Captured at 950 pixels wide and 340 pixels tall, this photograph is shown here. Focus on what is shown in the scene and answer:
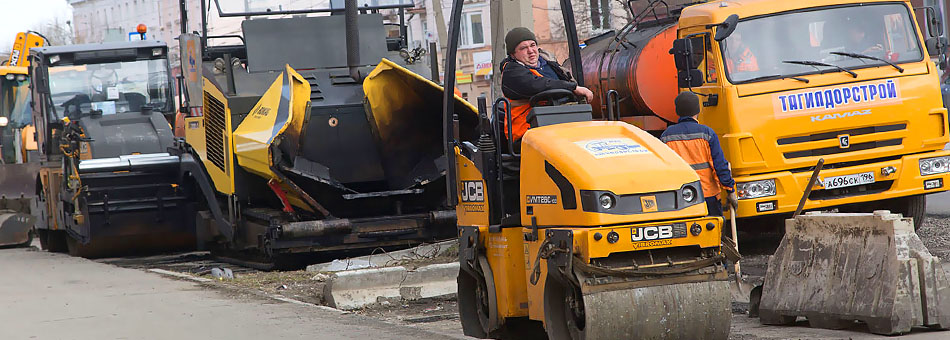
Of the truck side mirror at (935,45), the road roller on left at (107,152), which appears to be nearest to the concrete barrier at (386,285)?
the truck side mirror at (935,45)

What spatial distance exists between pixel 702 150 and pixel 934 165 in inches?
139

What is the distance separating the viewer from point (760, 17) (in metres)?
11.5

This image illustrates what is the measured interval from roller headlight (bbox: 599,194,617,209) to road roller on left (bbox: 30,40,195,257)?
Result: 33.7 feet

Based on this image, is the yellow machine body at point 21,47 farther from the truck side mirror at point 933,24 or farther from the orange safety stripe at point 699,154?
the orange safety stripe at point 699,154

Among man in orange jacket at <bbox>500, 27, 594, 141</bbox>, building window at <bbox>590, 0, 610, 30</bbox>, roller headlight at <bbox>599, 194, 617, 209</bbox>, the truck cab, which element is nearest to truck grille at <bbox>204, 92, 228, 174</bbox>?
the truck cab

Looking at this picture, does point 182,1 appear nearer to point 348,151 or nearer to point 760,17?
point 348,151

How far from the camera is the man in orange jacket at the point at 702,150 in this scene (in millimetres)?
8961

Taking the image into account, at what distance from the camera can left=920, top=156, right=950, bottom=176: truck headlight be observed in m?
11.4

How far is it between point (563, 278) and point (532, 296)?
0.40 meters

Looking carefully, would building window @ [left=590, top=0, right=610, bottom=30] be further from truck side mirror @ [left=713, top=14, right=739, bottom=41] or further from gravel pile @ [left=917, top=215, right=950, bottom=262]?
truck side mirror @ [left=713, top=14, right=739, bottom=41]

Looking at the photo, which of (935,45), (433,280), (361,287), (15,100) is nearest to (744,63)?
(935,45)

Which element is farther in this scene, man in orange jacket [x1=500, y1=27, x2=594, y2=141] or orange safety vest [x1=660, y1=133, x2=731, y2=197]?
orange safety vest [x1=660, y1=133, x2=731, y2=197]

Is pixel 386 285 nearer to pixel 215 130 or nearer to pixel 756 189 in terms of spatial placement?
pixel 756 189

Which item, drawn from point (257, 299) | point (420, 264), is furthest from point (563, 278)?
point (420, 264)
